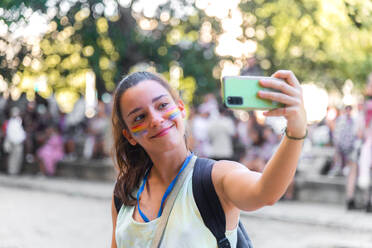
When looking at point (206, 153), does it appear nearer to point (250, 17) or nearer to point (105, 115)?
point (105, 115)

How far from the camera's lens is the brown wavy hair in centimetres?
199

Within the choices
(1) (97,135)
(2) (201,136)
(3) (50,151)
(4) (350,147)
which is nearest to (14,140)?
(3) (50,151)

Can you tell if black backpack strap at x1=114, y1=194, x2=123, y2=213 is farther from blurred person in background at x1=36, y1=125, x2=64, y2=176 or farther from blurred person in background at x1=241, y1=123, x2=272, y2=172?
blurred person in background at x1=36, y1=125, x2=64, y2=176

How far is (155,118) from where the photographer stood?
1.87 metres

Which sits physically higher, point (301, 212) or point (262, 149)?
point (262, 149)

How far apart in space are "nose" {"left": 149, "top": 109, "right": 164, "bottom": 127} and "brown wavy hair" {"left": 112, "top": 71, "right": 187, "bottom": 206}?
0.14 m

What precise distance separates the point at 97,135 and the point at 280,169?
43.5ft

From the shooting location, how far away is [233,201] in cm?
164

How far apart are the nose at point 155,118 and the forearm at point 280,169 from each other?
1.62 feet

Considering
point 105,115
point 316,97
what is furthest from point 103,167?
point 316,97

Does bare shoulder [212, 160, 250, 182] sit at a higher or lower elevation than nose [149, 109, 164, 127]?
lower

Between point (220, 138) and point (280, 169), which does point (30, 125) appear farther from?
point (280, 169)

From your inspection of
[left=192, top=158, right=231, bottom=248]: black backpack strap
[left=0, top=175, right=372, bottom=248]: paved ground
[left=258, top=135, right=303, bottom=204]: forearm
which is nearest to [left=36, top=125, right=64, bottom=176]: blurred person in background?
[left=0, top=175, right=372, bottom=248]: paved ground

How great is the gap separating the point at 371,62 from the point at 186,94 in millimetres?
9037
